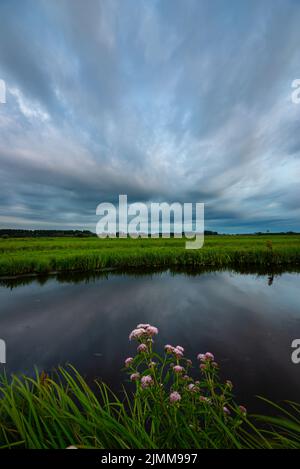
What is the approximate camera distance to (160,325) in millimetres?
6816

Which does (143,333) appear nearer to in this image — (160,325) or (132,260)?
(160,325)

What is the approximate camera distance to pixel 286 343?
18.3ft

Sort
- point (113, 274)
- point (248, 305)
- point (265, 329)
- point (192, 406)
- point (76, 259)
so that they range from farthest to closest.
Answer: point (76, 259), point (113, 274), point (248, 305), point (265, 329), point (192, 406)

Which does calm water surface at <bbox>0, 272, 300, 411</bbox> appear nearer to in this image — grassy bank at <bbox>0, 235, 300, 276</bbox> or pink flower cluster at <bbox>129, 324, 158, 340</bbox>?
grassy bank at <bbox>0, 235, 300, 276</bbox>

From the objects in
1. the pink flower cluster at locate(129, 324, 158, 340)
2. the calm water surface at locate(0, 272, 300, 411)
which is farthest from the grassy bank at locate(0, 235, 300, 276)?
the pink flower cluster at locate(129, 324, 158, 340)

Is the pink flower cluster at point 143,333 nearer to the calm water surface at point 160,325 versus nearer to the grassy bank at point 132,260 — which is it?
the calm water surface at point 160,325

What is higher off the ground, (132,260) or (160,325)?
(132,260)

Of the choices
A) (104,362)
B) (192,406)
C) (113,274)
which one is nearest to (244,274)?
(113,274)

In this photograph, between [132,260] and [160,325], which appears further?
[132,260]

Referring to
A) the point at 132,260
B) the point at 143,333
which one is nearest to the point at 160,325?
the point at 143,333

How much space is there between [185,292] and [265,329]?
4572 mm
